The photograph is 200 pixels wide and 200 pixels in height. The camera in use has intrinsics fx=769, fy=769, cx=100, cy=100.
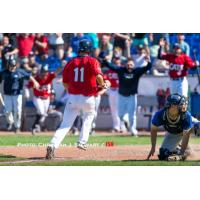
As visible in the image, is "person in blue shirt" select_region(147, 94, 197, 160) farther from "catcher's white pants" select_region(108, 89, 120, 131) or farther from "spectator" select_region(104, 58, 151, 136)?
"catcher's white pants" select_region(108, 89, 120, 131)

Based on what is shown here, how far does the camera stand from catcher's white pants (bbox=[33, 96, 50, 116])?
2025 cm

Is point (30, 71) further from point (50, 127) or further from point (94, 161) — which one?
point (94, 161)

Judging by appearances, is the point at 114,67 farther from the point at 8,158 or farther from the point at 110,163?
the point at 110,163

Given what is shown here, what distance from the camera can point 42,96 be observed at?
20.7m

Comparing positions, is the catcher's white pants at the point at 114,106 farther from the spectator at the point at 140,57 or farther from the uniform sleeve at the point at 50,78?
the uniform sleeve at the point at 50,78

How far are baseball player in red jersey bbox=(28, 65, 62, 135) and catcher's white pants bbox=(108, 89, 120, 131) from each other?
168cm

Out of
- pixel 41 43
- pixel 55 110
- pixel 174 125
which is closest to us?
pixel 174 125

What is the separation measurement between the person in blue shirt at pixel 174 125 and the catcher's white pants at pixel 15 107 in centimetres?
785

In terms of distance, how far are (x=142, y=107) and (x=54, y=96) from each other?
8.12ft

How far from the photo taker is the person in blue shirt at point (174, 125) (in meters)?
11.9

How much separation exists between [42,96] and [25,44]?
A: 2.17 meters

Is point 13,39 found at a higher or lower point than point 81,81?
higher

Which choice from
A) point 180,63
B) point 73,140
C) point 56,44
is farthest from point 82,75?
point 56,44

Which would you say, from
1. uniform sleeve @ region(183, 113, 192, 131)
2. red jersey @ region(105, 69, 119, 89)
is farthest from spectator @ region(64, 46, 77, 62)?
uniform sleeve @ region(183, 113, 192, 131)
